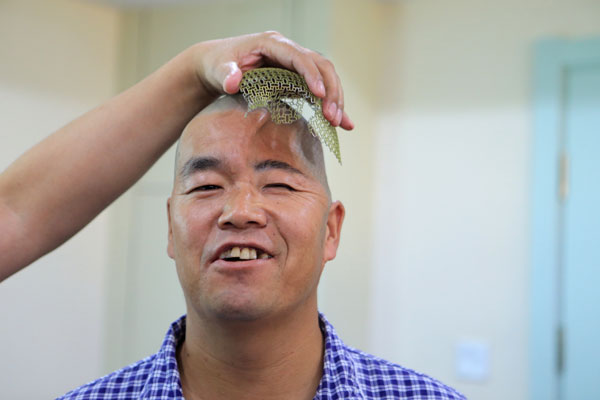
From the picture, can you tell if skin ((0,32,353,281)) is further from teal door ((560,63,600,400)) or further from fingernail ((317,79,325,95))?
teal door ((560,63,600,400))

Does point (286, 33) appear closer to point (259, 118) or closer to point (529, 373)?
point (259, 118)

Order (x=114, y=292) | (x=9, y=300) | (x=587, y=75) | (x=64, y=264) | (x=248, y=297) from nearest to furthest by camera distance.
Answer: (x=248, y=297), (x=587, y=75), (x=9, y=300), (x=64, y=264), (x=114, y=292)

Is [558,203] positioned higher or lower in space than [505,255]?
higher

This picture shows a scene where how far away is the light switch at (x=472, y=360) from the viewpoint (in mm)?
1880

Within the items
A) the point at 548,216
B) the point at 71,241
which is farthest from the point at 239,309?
the point at 71,241

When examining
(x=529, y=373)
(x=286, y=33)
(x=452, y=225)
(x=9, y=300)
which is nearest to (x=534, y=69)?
(x=452, y=225)

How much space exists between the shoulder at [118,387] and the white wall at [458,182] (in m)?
1.20

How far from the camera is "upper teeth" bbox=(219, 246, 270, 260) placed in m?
0.83

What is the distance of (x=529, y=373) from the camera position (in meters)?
1.83

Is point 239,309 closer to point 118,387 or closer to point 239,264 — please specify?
point 239,264

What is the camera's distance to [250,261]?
0.83m

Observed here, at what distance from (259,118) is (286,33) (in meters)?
1.11

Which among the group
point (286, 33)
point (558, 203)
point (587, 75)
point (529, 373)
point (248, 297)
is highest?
point (286, 33)

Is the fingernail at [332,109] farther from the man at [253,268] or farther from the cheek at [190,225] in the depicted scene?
the cheek at [190,225]
